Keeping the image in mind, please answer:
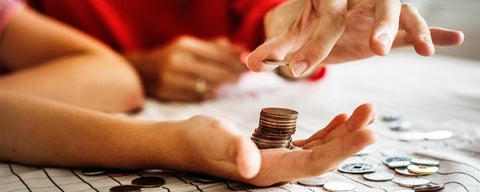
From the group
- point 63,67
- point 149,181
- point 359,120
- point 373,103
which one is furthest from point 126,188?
point 373,103

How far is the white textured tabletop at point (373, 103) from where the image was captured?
0.73 meters

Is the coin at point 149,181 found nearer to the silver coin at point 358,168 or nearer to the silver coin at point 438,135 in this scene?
the silver coin at point 358,168

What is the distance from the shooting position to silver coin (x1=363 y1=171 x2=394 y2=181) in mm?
740

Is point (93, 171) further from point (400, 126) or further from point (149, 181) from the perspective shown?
point (400, 126)

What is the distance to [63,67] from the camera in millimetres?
1116

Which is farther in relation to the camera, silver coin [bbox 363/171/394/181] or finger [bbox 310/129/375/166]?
silver coin [bbox 363/171/394/181]

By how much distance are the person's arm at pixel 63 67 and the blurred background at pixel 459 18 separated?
56.4 inches

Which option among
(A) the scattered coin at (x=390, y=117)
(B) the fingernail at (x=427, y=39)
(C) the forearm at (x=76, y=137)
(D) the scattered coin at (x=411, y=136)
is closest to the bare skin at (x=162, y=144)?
(C) the forearm at (x=76, y=137)

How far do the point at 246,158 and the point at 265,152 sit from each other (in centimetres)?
7

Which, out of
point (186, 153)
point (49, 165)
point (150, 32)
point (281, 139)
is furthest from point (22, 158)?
point (150, 32)

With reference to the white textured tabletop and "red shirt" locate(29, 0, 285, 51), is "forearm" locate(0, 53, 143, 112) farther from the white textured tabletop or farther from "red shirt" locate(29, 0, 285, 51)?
"red shirt" locate(29, 0, 285, 51)

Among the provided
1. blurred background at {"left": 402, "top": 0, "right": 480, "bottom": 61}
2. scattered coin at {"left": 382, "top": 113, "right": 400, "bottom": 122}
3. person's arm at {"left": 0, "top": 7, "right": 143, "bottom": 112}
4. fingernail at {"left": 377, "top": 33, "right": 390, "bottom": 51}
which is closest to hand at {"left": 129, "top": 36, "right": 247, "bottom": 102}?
person's arm at {"left": 0, "top": 7, "right": 143, "bottom": 112}

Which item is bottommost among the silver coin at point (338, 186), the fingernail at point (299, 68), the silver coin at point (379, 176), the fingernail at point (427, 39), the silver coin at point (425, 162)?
the silver coin at point (338, 186)

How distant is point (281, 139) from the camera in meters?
0.71
